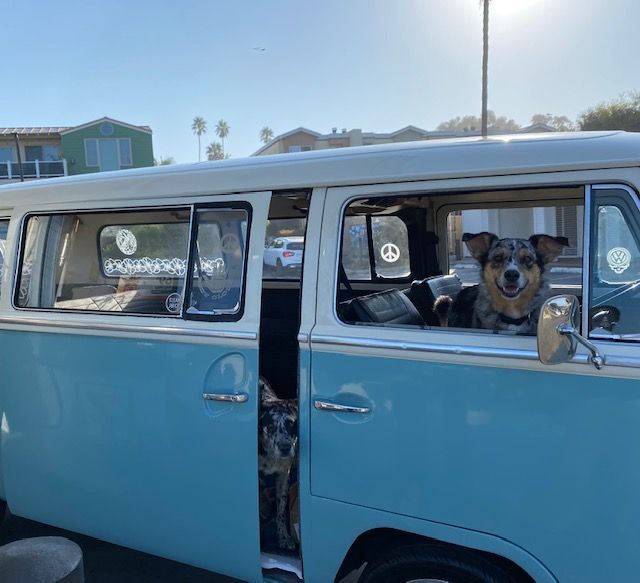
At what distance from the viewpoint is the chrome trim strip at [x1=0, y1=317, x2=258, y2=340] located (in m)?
2.61

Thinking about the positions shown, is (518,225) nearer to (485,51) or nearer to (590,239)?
(590,239)

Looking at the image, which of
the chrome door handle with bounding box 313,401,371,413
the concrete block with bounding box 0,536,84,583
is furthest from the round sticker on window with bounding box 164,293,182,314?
the concrete block with bounding box 0,536,84,583

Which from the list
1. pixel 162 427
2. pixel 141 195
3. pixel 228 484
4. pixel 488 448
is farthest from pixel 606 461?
pixel 141 195

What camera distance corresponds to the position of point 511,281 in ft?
8.47

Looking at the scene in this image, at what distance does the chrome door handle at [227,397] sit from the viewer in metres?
2.57

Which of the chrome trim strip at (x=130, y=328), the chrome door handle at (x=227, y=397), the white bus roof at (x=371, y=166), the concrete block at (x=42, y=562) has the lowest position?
the concrete block at (x=42, y=562)

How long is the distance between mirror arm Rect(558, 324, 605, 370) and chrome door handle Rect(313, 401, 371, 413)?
0.80 m

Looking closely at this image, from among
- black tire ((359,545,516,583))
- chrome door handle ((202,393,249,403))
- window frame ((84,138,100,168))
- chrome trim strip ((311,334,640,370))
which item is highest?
window frame ((84,138,100,168))

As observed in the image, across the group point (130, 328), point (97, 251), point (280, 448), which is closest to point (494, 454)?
point (280, 448)

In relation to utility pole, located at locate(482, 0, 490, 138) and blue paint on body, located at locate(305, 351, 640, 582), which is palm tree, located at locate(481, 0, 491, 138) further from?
blue paint on body, located at locate(305, 351, 640, 582)

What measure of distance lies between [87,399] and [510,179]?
2.32m

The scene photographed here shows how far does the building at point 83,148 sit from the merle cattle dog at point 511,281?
3614 centimetres

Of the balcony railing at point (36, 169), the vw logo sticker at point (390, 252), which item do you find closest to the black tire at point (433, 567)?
the vw logo sticker at point (390, 252)

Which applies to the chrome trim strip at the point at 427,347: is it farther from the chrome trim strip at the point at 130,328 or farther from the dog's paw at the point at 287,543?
the dog's paw at the point at 287,543
